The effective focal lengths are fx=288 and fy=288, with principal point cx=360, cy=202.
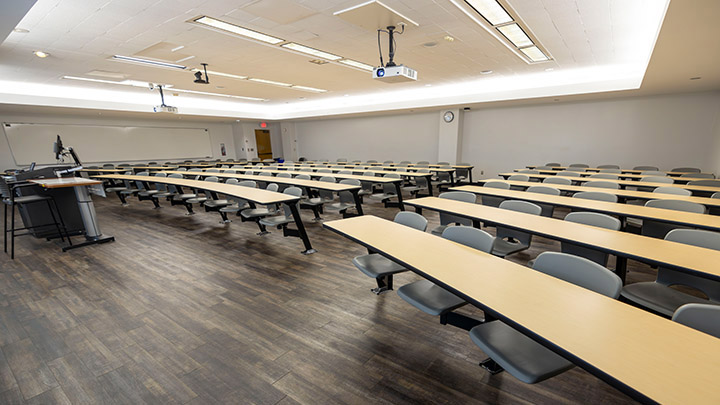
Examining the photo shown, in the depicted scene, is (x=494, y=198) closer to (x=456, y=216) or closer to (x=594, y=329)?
(x=456, y=216)

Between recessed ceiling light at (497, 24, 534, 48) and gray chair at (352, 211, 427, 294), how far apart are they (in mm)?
3522

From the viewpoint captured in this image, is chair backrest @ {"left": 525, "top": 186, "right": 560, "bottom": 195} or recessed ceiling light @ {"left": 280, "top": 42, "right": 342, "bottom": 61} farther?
recessed ceiling light @ {"left": 280, "top": 42, "right": 342, "bottom": 61}

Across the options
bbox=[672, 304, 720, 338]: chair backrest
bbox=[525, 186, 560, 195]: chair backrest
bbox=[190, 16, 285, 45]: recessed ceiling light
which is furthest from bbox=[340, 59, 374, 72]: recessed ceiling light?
bbox=[672, 304, 720, 338]: chair backrest

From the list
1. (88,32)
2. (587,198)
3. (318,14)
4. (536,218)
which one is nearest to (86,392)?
(536,218)

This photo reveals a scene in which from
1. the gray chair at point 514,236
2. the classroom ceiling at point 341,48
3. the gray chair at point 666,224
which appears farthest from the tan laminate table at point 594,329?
the classroom ceiling at point 341,48

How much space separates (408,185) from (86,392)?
786 cm

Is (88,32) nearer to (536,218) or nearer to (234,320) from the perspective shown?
(234,320)

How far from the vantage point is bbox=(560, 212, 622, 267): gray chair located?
2.65 meters

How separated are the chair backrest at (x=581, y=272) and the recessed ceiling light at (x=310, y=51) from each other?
16.3 feet

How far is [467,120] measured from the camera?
35.4 ft

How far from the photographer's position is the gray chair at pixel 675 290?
2.01 m

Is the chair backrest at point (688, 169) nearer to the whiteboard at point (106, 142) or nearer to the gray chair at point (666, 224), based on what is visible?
the gray chair at point (666, 224)

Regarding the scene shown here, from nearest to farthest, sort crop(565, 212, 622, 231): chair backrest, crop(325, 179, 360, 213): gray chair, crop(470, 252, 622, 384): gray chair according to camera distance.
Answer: crop(470, 252, 622, 384): gray chair < crop(565, 212, 622, 231): chair backrest < crop(325, 179, 360, 213): gray chair

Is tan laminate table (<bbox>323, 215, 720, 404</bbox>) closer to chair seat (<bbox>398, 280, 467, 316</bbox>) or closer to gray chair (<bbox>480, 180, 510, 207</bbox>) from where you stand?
chair seat (<bbox>398, 280, 467, 316</bbox>)
